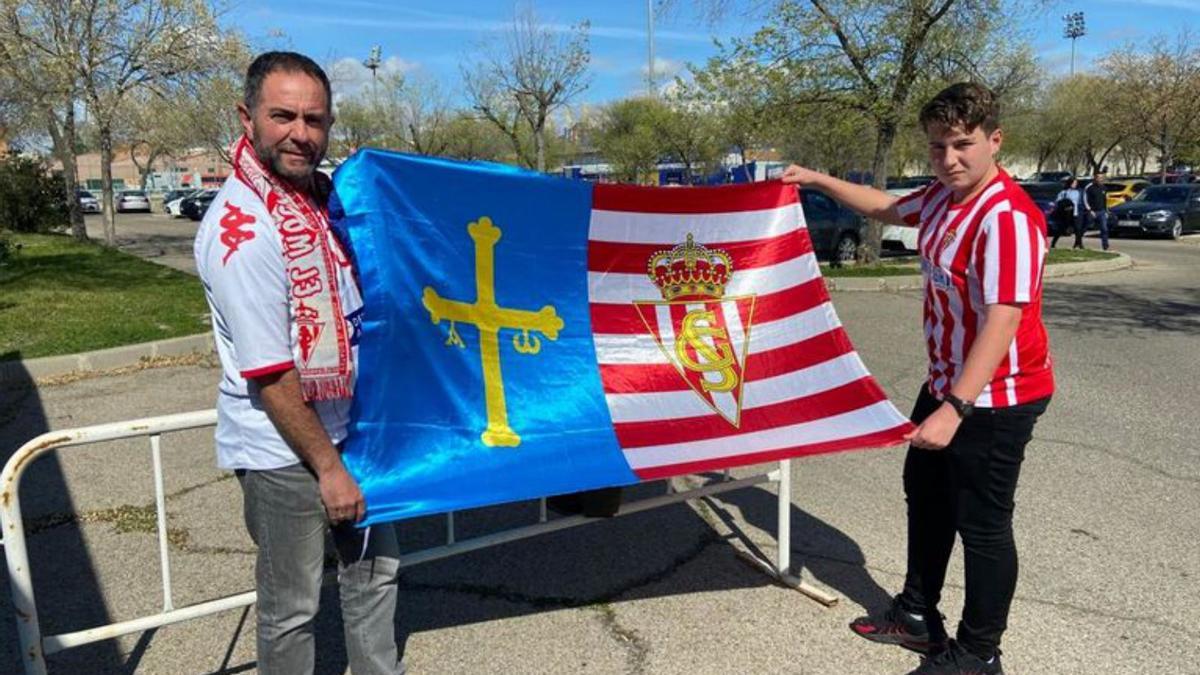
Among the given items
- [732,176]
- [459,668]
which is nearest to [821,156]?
[732,176]

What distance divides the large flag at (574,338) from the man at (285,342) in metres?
0.18

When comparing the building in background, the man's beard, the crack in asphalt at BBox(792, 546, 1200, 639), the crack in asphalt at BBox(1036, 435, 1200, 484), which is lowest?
the crack in asphalt at BBox(792, 546, 1200, 639)

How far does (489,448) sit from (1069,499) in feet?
12.1

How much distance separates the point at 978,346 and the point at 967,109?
0.75m

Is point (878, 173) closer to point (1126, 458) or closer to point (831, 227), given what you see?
point (831, 227)

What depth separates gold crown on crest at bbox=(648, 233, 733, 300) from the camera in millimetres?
3574

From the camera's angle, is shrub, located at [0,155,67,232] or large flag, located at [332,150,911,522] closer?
large flag, located at [332,150,911,522]

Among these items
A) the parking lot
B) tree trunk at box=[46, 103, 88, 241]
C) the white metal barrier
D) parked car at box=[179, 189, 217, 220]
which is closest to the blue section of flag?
the white metal barrier

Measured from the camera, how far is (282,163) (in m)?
2.18

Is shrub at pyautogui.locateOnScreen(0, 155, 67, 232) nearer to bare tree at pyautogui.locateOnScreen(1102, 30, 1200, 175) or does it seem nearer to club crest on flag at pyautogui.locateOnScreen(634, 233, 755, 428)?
club crest on flag at pyautogui.locateOnScreen(634, 233, 755, 428)

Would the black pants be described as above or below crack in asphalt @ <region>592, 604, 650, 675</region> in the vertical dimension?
above

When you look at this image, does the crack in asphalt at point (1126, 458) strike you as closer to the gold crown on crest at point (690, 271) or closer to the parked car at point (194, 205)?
the gold crown on crest at point (690, 271)

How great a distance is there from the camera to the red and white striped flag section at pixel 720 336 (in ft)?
10.9

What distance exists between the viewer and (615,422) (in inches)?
128
